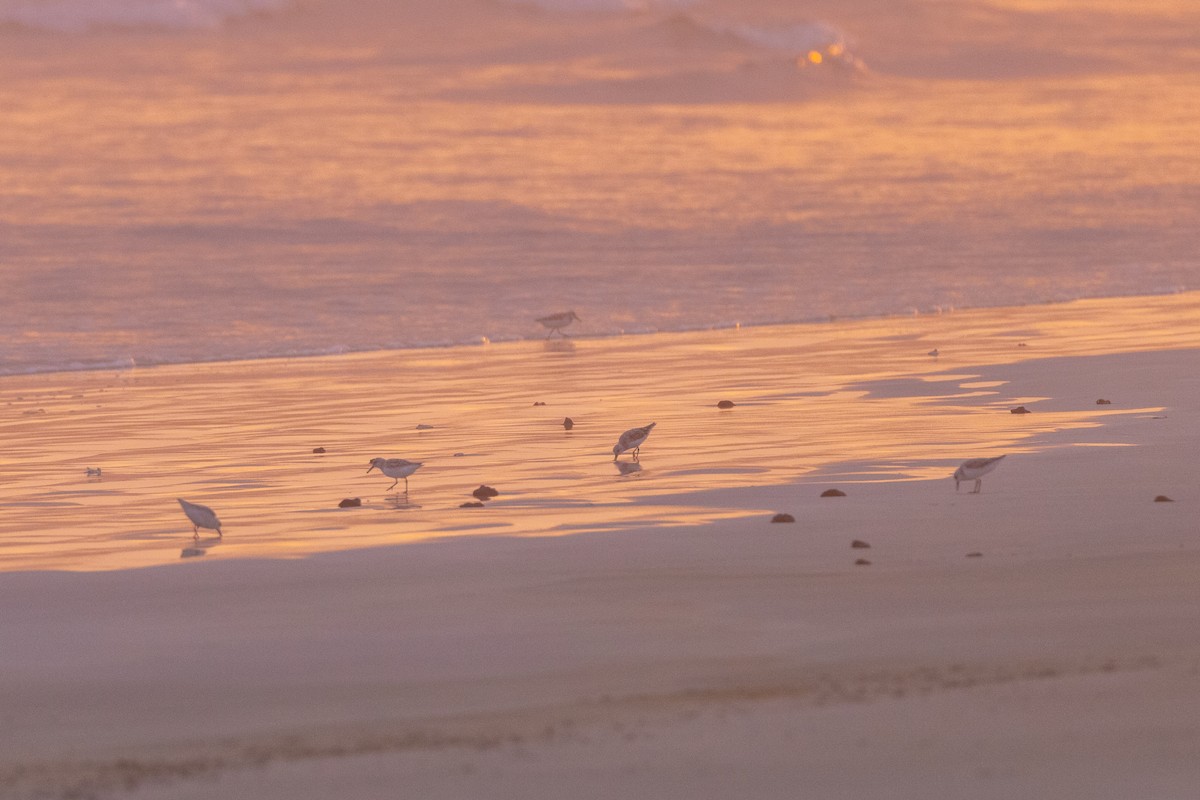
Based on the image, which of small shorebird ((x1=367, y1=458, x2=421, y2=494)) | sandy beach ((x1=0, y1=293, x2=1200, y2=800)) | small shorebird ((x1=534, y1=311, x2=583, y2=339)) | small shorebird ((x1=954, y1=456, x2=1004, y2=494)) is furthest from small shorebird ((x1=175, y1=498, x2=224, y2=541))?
small shorebird ((x1=534, y1=311, x2=583, y2=339))

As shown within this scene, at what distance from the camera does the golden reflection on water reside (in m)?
9.16

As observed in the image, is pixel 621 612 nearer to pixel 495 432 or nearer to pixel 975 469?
pixel 975 469

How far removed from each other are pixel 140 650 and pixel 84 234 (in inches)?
1351

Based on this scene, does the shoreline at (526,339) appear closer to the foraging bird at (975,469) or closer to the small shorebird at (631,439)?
the small shorebird at (631,439)

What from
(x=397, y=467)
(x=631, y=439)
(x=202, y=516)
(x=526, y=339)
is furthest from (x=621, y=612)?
(x=526, y=339)

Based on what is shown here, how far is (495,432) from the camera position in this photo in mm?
13141

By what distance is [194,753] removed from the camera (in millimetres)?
5340

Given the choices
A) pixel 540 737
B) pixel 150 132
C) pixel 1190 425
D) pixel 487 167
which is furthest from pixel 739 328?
pixel 150 132

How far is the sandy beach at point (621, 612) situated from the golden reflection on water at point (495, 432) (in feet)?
0.18

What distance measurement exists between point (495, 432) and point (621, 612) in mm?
6441

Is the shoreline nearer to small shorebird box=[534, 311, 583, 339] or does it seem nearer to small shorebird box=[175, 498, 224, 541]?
small shorebird box=[534, 311, 583, 339]

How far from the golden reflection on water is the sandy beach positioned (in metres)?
0.06

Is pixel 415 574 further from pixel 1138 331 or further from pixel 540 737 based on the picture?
pixel 1138 331

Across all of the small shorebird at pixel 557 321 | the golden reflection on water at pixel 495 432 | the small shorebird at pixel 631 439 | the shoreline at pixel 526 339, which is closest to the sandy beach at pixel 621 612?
the golden reflection on water at pixel 495 432
